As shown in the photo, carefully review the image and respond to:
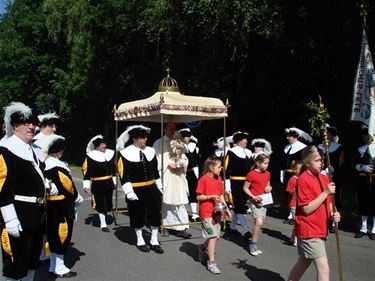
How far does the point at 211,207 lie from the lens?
680 cm

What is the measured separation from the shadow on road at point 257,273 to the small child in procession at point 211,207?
0.43 m

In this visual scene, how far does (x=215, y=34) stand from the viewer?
571 inches

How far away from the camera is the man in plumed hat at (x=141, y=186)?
25.8ft

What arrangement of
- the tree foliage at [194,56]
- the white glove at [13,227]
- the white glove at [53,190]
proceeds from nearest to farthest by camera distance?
the white glove at [13,227] → the white glove at [53,190] → the tree foliage at [194,56]

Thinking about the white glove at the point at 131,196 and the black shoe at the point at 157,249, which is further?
the black shoe at the point at 157,249

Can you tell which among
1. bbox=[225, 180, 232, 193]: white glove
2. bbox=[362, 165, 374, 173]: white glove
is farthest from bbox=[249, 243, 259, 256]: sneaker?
bbox=[362, 165, 374, 173]: white glove

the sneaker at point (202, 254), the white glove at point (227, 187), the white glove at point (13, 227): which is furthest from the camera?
the white glove at point (227, 187)

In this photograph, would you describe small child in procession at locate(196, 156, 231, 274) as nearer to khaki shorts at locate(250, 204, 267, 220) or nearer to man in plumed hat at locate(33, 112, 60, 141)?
khaki shorts at locate(250, 204, 267, 220)

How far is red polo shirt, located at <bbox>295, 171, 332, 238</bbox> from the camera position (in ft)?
16.3

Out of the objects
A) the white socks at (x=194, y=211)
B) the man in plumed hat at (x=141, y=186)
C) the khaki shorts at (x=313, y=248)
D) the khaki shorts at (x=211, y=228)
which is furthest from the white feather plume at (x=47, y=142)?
the white socks at (x=194, y=211)

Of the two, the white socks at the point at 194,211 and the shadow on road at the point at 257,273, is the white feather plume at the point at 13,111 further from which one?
the white socks at the point at 194,211

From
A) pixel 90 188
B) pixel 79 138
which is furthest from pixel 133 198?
pixel 79 138

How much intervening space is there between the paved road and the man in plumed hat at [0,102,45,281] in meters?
1.64

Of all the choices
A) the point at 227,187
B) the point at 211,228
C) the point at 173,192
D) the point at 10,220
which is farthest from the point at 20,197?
the point at 227,187
